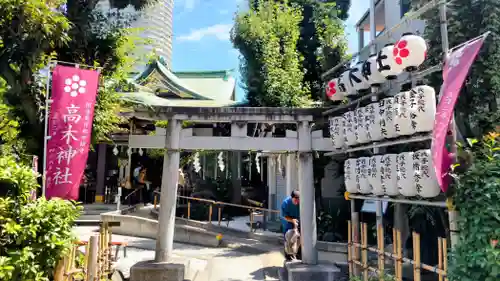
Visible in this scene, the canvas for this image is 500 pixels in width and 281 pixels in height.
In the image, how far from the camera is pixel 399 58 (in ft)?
19.9

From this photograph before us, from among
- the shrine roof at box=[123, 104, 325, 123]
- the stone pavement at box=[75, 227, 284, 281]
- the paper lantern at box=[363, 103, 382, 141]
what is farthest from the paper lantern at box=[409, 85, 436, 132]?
the stone pavement at box=[75, 227, 284, 281]

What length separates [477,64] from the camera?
6359 millimetres

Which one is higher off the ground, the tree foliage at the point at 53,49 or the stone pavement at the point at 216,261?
the tree foliage at the point at 53,49

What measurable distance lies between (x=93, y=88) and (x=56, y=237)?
8.94 ft

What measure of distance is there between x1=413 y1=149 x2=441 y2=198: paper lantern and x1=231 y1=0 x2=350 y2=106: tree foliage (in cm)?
749

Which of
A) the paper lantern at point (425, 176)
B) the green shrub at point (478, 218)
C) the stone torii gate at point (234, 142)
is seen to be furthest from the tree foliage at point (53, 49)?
the green shrub at point (478, 218)

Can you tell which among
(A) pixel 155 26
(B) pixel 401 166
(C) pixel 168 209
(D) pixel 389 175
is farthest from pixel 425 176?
(A) pixel 155 26

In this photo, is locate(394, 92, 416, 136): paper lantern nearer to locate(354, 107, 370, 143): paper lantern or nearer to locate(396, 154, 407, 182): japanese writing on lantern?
locate(396, 154, 407, 182): japanese writing on lantern

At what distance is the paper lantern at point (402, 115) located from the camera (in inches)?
225

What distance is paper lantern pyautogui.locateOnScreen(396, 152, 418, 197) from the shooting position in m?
5.59

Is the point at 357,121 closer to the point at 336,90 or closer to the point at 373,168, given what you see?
the point at 373,168

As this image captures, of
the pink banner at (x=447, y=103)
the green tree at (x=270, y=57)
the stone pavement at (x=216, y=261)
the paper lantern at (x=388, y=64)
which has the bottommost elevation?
the stone pavement at (x=216, y=261)

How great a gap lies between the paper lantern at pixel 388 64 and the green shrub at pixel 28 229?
17.4ft

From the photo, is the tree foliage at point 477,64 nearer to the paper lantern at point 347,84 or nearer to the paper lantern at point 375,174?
the paper lantern at point 347,84
